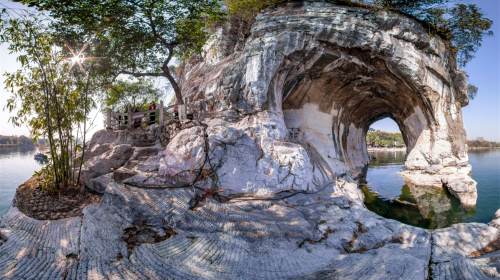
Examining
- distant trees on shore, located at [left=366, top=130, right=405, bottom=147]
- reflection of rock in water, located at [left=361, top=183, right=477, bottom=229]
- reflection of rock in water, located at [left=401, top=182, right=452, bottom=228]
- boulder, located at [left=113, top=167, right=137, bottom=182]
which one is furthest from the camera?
distant trees on shore, located at [left=366, top=130, right=405, bottom=147]

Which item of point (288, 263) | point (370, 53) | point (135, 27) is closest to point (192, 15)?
point (135, 27)

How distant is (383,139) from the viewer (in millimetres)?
73000

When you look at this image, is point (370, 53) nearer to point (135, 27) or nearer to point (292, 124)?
point (292, 124)

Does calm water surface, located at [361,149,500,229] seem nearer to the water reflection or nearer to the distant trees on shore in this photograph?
the water reflection

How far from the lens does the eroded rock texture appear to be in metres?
7.80

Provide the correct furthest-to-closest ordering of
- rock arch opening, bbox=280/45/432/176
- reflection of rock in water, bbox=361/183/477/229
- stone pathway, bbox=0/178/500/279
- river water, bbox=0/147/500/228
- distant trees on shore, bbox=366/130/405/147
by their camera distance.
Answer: distant trees on shore, bbox=366/130/405/147
rock arch opening, bbox=280/45/432/176
reflection of rock in water, bbox=361/183/477/229
river water, bbox=0/147/500/228
stone pathway, bbox=0/178/500/279

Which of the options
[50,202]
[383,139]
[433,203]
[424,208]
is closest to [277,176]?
[50,202]

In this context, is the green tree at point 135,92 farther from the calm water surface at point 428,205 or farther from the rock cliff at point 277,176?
the calm water surface at point 428,205

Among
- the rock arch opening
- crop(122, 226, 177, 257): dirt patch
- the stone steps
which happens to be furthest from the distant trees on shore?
crop(122, 226, 177, 257): dirt patch

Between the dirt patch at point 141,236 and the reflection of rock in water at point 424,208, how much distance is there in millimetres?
7156

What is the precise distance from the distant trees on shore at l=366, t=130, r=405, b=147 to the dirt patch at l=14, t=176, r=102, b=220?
67.8 m

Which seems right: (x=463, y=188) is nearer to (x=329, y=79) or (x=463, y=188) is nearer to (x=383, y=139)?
(x=329, y=79)

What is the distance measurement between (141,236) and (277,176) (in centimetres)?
359

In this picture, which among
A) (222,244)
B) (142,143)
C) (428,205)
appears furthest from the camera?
(428,205)
